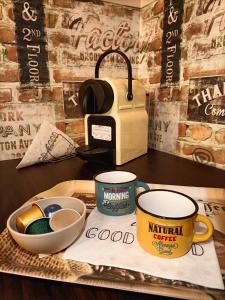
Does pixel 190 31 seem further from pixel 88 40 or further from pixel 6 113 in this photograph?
pixel 6 113

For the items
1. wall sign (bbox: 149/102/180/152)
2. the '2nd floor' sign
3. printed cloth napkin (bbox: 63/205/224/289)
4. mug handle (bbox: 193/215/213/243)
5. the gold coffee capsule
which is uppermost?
the '2nd floor' sign

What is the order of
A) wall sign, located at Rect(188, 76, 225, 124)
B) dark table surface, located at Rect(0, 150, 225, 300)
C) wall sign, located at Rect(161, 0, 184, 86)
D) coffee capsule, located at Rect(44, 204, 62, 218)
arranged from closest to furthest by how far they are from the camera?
dark table surface, located at Rect(0, 150, 225, 300)
coffee capsule, located at Rect(44, 204, 62, 218)
wall sign, located at Rect(188, 76, 225, 124)
wall sign, located at Rect(161, 0, 184, 86)

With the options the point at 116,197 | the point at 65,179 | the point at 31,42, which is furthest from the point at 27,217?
the point at 31,42

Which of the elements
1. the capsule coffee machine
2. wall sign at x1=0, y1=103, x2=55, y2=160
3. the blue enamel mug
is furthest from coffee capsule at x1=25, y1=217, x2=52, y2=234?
wall sign at x1=0, y1=103, x2=55, y2=160

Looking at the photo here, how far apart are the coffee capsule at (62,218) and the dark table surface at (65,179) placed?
0.08 meters

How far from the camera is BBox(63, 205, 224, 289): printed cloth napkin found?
32 cm

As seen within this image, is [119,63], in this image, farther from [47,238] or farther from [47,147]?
[47,238]

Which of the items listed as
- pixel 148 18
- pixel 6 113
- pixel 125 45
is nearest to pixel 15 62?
pixel 6 113

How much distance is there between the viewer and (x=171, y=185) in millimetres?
607

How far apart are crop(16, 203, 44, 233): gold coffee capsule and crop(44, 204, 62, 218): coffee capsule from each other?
0.06 ft

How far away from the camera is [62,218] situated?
395 mm

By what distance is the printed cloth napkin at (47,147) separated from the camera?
769 millimetres

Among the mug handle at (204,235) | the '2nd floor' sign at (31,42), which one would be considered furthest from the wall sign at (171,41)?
the mug handle at (204,235)

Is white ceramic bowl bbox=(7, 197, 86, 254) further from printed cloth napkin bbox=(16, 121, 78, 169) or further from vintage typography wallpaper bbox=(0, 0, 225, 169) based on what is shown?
vintage typography wallpaper bbox=(0, 0, 225, 169)
